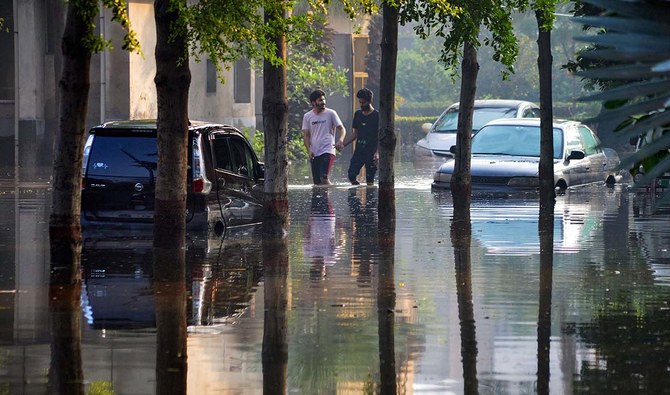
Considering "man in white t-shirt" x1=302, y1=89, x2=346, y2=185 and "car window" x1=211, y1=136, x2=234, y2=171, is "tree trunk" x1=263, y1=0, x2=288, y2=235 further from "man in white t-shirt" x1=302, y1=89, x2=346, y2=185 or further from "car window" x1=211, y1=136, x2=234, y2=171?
"man in white t-shirt" x1=302, y1=89, x2=346, y2=185

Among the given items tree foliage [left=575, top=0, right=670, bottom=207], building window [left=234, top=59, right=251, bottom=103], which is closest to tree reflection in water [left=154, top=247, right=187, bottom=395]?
tree foliage [left=575, top=0, right=670, bottom=207]

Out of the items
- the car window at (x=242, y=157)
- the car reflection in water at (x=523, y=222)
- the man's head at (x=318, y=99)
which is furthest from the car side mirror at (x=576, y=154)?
the car window at (x=242, y=157)

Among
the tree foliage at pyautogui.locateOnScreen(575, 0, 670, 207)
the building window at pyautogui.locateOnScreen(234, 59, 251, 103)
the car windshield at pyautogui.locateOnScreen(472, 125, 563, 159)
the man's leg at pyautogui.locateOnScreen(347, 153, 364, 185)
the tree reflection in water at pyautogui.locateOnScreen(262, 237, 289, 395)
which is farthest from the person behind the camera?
the building window at pyautogui.locateOnScreen(234, 59, 251, 103)

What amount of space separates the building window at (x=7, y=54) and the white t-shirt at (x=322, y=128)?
9.00 metres

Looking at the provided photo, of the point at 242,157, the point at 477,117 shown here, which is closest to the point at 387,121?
the point at 242,157

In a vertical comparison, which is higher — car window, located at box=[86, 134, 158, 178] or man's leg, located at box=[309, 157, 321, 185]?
car window, located at box=[86, 134, 158, 178]

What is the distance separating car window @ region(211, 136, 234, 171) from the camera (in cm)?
1706

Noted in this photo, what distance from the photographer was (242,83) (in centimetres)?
4000

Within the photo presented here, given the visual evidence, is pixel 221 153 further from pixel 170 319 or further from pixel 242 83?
pixel 242 83

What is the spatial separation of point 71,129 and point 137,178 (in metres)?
3.57

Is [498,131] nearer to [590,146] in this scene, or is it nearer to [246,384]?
[590,146]

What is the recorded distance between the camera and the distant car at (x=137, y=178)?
1652 centimetres

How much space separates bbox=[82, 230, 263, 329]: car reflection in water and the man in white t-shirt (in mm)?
8597

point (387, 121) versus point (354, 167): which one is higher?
point (387, 121)
